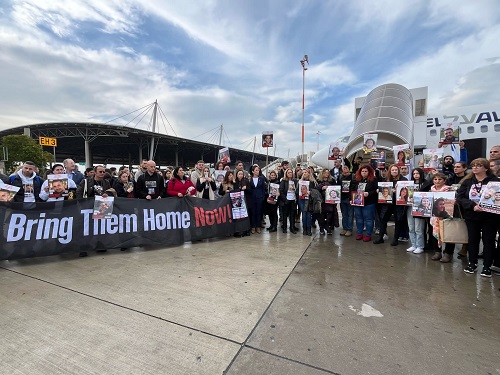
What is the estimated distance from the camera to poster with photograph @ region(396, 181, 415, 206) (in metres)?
4.95

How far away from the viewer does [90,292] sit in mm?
3084

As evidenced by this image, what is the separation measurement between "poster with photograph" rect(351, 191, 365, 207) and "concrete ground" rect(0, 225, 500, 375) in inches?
60.3

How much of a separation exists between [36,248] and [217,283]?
3.11 meters

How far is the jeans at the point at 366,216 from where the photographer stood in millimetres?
5633

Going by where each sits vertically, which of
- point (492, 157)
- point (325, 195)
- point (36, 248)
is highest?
point (492, 157)

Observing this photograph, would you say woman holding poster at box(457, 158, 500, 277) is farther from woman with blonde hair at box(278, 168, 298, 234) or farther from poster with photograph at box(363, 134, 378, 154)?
poster with photograph at box(363, 134, 378, 154)

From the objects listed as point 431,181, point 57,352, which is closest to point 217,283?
point 57,352

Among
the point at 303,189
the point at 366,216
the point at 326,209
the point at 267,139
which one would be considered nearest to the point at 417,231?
the point at 366,216

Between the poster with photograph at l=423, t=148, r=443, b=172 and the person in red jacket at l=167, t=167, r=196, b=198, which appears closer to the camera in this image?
the person in red jacket at l=167, t=167, r=196, b=198

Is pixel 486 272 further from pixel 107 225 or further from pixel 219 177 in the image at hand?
pixel 107 225

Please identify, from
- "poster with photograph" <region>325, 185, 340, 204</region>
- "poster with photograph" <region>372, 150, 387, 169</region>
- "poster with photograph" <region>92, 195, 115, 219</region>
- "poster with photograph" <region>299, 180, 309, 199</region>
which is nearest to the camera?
"poster with photograph" <region>92, 195, 115, 219</region>

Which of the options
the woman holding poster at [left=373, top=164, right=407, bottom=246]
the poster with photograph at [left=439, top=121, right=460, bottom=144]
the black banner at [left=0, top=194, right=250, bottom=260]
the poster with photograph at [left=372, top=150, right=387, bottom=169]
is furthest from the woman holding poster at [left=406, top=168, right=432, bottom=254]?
the poster with photograph at [left=439, top=121, right=460, bottom=144]

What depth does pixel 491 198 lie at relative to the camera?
3.50 m

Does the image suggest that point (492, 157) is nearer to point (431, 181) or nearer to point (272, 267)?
point (431, 181)
